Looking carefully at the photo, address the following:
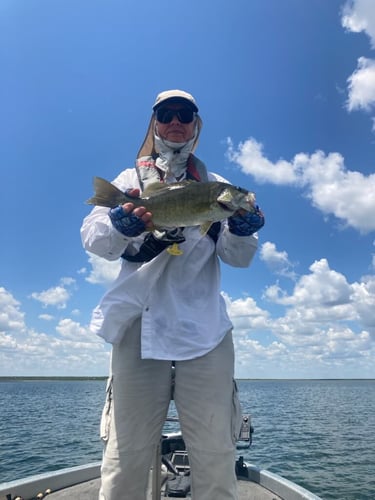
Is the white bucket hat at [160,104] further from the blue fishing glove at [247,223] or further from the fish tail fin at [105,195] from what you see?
the blue fishing glove at [247,223]

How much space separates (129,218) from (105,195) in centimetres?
52

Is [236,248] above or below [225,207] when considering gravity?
below

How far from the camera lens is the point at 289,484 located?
6906mm

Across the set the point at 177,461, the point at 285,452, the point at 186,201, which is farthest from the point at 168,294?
the point at 285,452

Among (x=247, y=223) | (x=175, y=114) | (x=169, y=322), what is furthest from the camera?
(x=175, y=114)

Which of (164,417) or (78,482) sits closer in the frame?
(164,417)

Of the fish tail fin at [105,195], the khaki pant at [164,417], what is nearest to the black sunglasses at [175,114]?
the fish tail fin at [105,195]

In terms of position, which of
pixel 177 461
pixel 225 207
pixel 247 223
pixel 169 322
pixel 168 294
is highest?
pixel 225 207

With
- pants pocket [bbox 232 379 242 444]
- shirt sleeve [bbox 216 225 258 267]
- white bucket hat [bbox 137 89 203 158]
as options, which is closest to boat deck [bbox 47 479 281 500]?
pants pocket [bbox 232 379 242 444]

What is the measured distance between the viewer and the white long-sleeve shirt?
3531 millimetres

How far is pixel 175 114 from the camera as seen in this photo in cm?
428

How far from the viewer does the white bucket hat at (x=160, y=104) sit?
13.9 feet

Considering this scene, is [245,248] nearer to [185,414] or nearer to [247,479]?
[185,414]

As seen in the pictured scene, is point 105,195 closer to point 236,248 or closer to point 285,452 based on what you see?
point 236,248
